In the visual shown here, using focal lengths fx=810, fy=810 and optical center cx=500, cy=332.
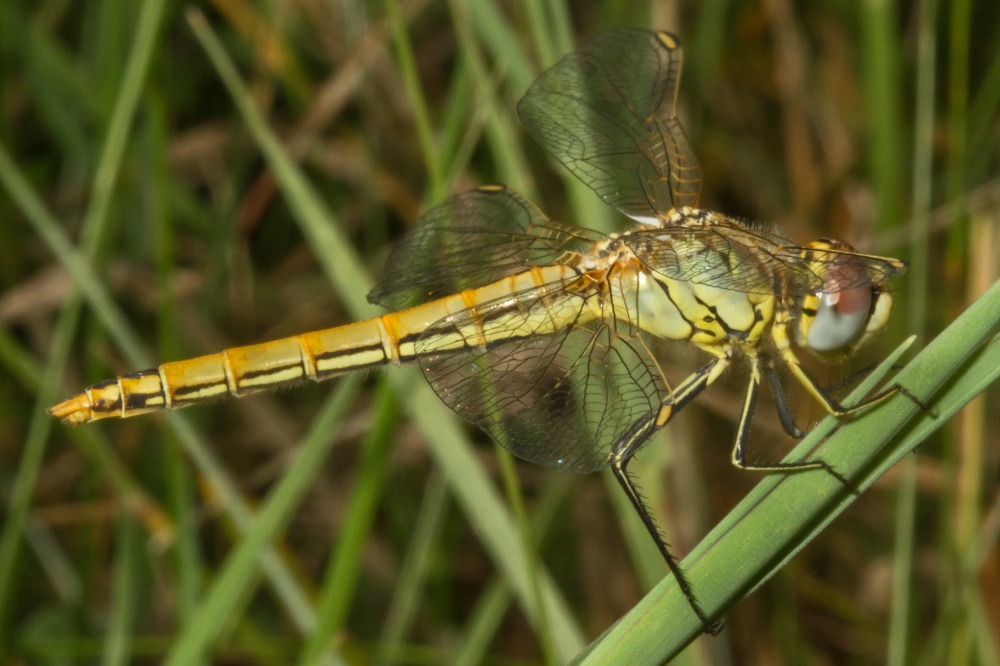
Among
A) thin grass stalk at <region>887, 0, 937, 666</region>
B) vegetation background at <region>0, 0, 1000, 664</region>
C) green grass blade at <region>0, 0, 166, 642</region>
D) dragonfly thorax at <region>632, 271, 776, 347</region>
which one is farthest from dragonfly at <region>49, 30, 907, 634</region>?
green grass blade at <region>0, 0, 166, 642</region>

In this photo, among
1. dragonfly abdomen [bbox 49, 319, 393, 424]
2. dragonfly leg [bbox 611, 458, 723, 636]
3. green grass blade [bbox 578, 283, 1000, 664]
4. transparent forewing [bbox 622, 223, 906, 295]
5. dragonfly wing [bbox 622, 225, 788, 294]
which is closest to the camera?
green grass blade [bbox 578, 283, 1000, 664]

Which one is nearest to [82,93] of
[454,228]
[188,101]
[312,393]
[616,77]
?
[188,101]

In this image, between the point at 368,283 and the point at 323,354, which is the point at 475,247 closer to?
the point at 368,283

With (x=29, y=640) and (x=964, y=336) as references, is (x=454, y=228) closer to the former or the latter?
(x=964, y=336)

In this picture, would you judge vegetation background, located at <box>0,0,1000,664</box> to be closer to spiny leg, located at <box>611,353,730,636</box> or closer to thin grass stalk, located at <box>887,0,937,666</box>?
thin grass stalk, located at <box>887,0,937,666</box>

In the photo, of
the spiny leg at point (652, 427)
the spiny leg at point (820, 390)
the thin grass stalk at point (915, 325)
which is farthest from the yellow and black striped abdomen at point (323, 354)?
the thin grass stalk at point (915, 325)
